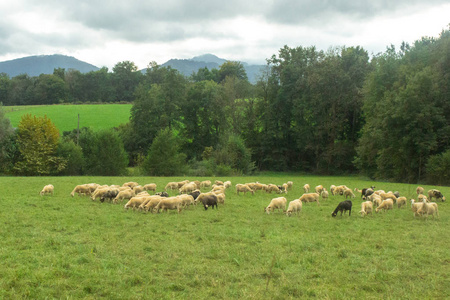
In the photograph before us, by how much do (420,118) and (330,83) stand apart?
18839mm

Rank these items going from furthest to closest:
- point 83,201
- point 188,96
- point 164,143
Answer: point 188,96
point 164,143
point 83,201

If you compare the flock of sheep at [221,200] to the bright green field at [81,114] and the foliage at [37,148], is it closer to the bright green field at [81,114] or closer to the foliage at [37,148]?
the foliage at [37,148]

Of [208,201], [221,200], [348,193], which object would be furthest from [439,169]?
[208,201]

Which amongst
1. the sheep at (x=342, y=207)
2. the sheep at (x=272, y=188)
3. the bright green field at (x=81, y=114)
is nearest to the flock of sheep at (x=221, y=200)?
the sheep at (x=342, y=207)

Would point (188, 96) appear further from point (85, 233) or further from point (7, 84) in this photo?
point (7, 84)

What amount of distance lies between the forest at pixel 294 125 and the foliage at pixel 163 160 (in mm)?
142

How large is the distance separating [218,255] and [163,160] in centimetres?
3760

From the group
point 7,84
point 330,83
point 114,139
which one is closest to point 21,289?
point 114,139

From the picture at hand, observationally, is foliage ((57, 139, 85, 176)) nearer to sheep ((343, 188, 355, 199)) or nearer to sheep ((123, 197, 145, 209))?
sheep ((123, 197, 145, 209))

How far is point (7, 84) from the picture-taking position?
105062 millimetres

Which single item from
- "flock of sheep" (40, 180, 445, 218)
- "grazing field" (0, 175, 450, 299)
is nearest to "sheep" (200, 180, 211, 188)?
"flock of sheep" (40, 180, 445, 218)

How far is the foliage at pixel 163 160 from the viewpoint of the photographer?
46469mm

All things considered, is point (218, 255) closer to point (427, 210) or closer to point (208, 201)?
point (208, 201)

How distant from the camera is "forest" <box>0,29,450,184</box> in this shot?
1580 inches
